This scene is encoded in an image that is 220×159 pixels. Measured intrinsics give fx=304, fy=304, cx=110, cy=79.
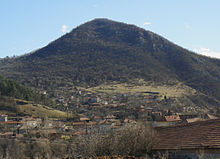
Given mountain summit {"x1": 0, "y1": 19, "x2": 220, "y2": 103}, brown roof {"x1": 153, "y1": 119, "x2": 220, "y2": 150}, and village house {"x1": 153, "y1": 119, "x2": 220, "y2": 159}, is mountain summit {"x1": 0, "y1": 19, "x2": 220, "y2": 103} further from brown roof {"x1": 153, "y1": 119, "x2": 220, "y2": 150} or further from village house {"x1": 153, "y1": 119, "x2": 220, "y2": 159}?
village house {"x1": 153, "y1": 119, "x2": 220, "y2": 159}

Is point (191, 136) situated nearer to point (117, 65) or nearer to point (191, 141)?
point (191, 141)

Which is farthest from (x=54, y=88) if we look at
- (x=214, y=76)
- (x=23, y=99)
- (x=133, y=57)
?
(x=214, y=76)

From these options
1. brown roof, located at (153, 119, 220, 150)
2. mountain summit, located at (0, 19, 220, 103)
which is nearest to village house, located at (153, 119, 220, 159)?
brown roof, located at (153, 119, 220, 150)

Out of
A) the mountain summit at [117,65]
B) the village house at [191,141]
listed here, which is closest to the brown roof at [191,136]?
the village house at [191,141]

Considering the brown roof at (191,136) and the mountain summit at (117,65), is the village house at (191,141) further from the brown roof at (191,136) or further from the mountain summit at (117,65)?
the mountain summit at (117,65)

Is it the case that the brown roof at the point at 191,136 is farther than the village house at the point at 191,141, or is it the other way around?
the brown roof at the point at 191,136

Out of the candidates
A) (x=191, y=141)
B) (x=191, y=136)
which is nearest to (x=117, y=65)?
(x=191, y=136)
